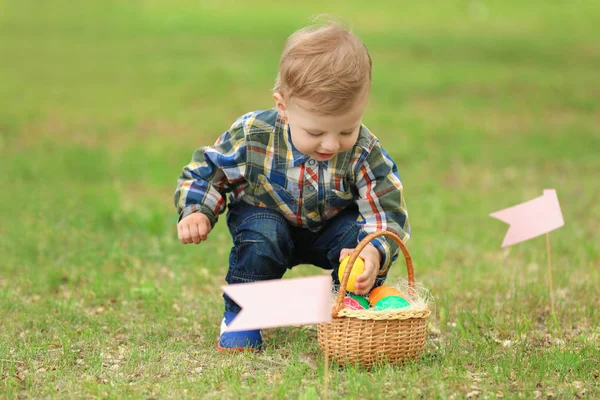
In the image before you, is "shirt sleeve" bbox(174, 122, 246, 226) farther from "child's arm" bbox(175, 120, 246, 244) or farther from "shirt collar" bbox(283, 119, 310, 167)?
"shirt collar" bbox(283, 119, 310, 167)

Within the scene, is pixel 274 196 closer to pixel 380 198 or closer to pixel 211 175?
pixel 211 175

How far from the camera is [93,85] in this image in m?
13.5

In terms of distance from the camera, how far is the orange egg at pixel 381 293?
12.4 feet

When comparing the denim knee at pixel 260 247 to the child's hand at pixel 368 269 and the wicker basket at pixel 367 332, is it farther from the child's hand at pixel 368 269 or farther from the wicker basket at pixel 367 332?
the wicker basket at pixel 367 332

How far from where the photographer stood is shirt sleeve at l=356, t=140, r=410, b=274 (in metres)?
3.92

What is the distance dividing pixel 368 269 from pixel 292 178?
1.91ft

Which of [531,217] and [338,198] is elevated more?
[338,198]

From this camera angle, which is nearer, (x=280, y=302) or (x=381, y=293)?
(x=280, y=302)

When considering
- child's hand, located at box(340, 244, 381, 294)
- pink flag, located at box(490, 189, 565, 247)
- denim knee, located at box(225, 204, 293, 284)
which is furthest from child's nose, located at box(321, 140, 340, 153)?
pink flag, located at box(490, 189, 565, 247)

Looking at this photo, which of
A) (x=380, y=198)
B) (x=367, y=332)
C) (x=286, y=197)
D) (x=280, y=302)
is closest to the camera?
(x=280, y=302)

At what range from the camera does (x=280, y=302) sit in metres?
2.89

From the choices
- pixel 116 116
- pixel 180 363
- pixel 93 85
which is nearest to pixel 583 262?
pixel 180 363

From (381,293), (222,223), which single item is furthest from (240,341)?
(222,223)

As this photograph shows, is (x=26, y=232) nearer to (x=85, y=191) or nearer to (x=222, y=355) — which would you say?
(x=85, y=191)
